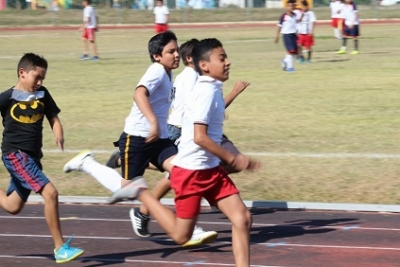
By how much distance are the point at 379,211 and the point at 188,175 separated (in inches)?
131

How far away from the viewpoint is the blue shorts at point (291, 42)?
79.9ft

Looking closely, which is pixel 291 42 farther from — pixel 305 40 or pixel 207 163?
pixel 207 163

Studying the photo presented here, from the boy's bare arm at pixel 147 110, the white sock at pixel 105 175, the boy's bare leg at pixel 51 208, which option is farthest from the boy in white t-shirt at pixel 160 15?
the boy's bare leg at pixel 51 208

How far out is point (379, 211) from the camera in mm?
9086

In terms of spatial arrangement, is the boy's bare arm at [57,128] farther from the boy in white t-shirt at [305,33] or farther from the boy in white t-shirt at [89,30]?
the boy in white t-shirt at [89,30]

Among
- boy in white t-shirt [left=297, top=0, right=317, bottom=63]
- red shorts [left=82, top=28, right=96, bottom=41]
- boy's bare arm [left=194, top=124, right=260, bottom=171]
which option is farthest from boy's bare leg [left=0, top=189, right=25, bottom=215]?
red shorts [left=82, top=28, right=96, bottom=41]

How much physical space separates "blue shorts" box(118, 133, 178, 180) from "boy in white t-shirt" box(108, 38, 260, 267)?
1.29 metres

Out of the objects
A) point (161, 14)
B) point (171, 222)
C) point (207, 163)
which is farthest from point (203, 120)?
point (161, 14)

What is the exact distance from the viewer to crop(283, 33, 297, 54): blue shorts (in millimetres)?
24359

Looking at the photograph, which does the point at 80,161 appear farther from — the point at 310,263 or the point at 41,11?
the point at 41,11

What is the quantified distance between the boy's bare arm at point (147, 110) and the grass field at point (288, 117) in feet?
8.79

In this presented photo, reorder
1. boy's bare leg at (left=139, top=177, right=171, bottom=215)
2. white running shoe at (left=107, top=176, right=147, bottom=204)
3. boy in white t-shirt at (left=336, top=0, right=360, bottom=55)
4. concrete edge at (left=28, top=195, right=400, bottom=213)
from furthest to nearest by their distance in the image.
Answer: boy in white t-shirt at (left=336, top=0, right=360, bottom=55) < concrete edge at (left=28, top=195, right=400, bottom=213) < boy's bare leg at (left=139, top=177, right=171, bottom=215) < white running shoe at (left=107, top=176, right=147, bottom=204)

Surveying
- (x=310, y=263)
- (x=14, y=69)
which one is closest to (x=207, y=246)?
(x=310, y=263)

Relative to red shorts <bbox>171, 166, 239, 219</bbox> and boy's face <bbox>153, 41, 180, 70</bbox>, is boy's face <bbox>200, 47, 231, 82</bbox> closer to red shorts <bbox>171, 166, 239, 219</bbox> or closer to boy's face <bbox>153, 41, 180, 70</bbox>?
red shorts <bbox>171, 166, 239, 219</bbox>
